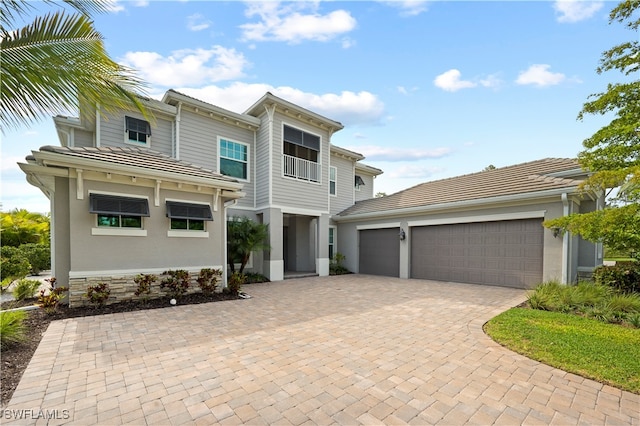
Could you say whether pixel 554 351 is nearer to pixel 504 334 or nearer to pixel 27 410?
pixel 504 334

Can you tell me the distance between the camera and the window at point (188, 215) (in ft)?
25.7

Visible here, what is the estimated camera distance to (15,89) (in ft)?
9.68

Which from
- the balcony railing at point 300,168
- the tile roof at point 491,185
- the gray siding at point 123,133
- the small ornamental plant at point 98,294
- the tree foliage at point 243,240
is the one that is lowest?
the small ornamental plant at point 98,294

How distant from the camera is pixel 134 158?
7.70m

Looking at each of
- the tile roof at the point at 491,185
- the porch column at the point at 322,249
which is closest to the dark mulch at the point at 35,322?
the porch column at the point at 322,249

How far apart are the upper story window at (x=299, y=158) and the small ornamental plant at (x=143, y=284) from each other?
22.5ft

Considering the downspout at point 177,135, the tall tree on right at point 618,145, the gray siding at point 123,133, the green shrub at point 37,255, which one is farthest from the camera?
the green shrub at point 37,255

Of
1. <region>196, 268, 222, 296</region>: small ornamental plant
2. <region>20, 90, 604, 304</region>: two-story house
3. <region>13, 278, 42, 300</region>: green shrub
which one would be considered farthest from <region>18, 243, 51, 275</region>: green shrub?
<region>196, 268, 222, 296</region>: small ornamental plant

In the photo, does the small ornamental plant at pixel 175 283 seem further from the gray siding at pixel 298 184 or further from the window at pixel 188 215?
the gray siding at pixel 298 184

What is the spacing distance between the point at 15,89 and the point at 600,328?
9.35 m

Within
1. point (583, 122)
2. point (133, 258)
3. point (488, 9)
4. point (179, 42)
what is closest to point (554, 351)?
point (583, 122)

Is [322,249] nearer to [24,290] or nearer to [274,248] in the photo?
[274,248]

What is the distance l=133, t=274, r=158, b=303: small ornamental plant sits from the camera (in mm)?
6910

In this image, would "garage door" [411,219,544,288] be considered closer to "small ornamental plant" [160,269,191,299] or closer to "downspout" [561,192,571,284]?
"downspout" [561,192,571,284]
